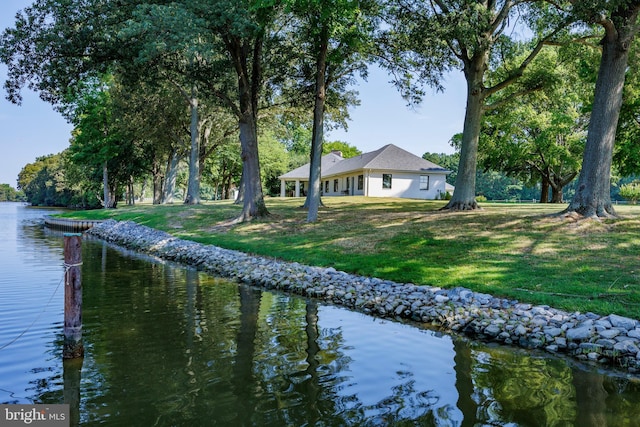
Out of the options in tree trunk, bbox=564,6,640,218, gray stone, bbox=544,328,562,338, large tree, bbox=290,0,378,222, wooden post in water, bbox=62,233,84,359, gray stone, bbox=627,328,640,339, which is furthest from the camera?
large tree, bbox=290,0,378,222

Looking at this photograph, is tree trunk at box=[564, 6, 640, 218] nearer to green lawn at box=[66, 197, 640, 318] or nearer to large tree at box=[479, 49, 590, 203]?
green lawn at box=[66, 197, 640, 318]

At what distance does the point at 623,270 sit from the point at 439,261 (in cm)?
398

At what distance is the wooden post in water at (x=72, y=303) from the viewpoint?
6.20 metres

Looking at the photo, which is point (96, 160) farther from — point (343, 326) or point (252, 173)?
point (343, 326)

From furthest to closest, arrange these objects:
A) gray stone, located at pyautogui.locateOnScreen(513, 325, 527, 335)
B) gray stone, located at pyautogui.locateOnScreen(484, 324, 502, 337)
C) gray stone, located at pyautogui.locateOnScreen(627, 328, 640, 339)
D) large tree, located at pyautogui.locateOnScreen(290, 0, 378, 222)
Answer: large tree, located at pyautogui.locateOnScreen(290, 0, 378, 222)
gray stone, located at pyautogui.locateOnScreen(484, 324, 502, 337)
gray stone, located at pyautogui.locateOnScreen(513, 325, 527, 335)
gray stone, located at pyautogui.locateOnScreen(627, 328, 640, 339)

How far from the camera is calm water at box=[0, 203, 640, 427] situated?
187 inches

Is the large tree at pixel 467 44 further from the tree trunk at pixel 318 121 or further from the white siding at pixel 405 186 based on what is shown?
the white siding at pixel 405 186

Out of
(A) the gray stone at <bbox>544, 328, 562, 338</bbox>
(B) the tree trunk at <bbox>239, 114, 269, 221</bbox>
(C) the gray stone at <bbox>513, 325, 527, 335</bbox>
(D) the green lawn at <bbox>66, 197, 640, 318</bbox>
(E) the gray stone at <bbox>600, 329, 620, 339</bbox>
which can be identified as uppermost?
(B) the tree trunk at <bbox>239, 114, 269, 221</bbox>

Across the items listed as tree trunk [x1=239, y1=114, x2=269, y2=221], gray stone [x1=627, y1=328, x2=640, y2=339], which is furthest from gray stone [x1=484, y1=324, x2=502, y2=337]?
tree trunk [x1=239, y1=114, x2=269, y2=221]

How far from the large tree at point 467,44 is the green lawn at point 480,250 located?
133 inches

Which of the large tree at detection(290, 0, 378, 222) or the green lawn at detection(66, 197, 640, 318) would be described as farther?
the large tree at detection(290, 0, 378, 222)

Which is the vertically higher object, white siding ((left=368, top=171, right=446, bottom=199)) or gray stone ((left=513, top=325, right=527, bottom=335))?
white siding ((left=368, top=171, right=446, bottom=199))

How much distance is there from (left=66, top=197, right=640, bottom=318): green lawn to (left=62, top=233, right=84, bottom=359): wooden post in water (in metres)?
6.88

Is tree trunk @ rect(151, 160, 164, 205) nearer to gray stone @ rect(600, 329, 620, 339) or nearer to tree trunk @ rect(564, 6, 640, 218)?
tree trunk @ rect(564, 6, 640, 218)
